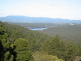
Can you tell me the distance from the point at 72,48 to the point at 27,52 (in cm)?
1441

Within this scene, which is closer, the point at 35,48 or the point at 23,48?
the point at 23,48

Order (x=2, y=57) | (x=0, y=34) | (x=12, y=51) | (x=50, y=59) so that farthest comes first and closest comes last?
(x=50, y=59) < (x=12, y=51) < (x=0, y=34) < (x=2, y=57)

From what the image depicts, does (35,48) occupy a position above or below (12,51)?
below

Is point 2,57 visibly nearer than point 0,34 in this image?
Yes

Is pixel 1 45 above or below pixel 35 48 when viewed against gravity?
above

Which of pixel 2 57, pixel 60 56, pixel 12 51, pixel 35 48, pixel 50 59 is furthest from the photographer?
pixel 35 48

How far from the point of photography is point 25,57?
16.2 meters

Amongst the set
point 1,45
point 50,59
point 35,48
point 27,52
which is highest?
point 1,45

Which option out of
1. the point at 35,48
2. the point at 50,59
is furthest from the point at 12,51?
the point at 35,48

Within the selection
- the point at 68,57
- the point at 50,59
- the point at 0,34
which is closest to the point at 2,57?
the point at 0,34

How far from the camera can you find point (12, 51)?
1573 cm

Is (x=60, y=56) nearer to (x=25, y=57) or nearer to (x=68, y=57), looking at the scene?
(x=68, y=57)

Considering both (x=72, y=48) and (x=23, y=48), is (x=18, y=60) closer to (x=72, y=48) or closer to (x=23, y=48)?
(x=23, y=48)

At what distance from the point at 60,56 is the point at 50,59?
10.2 m
